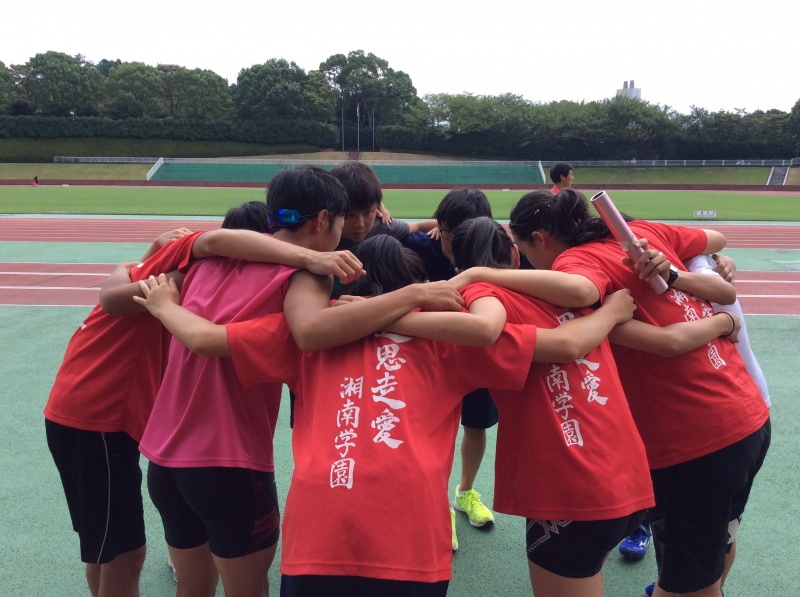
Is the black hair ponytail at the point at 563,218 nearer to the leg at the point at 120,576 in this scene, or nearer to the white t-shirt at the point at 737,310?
the white t-shirt at the point at 737,310

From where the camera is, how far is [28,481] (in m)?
3.30

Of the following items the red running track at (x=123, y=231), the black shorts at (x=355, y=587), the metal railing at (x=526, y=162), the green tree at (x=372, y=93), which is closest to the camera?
the black shorts at (x=355, y=587)

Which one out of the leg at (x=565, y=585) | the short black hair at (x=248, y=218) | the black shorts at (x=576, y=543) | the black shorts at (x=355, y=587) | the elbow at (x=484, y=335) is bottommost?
the leg at (x=565, y=585)

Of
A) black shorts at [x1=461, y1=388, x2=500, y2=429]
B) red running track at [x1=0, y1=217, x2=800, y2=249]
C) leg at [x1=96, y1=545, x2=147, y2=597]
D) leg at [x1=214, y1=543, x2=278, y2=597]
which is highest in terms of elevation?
leg at [x1=214, y1=543, x2=278, y2=597]

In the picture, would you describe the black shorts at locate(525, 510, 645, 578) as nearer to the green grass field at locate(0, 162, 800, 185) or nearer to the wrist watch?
the wrist watch

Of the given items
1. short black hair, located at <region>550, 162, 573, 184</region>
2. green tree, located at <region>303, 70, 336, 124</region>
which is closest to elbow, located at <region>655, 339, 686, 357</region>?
short black hair, located at <region>550, 162, 573, 184</region>

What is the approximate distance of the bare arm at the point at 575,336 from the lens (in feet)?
5.31

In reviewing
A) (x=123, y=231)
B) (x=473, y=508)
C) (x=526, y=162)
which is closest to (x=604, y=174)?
(x=526, y=162)

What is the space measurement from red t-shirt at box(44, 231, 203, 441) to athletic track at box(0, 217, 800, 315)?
5.69 m

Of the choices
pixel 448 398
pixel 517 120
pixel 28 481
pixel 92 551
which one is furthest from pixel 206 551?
pixel 517 120

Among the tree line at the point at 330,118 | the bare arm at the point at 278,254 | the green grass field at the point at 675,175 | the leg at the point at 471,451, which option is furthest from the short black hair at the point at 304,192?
the tree line at the point at 330,118

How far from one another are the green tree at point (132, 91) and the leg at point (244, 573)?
62.6 meters

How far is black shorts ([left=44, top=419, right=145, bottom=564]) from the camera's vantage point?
2.06 meters

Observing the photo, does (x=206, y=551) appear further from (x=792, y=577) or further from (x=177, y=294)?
(x=792, y=577)
